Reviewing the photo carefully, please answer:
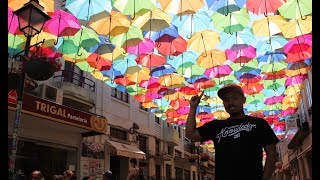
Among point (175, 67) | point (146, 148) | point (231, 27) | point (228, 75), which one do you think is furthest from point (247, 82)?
point (146, 148)

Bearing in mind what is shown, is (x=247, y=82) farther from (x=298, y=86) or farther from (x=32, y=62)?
(x=32, y=62)

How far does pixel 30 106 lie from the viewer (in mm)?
13148

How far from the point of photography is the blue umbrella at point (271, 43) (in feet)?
37.4

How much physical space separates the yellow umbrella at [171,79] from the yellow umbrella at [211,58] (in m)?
1.68

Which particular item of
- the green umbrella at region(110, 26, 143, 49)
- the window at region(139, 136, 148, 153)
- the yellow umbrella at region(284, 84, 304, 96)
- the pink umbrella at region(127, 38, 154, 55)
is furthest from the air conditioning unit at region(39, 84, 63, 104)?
the yellow umbrella at region(284, 84, 304, 96)

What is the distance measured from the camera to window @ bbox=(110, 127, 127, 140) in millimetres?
21797

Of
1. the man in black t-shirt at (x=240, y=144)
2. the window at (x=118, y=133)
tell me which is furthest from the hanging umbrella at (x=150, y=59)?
the window at (x=118, y=133)

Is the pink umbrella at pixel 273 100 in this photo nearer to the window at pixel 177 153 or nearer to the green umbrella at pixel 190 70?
the green umbrella at pixel 190 70

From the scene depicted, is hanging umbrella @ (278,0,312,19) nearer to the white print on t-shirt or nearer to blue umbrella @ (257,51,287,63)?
blue umbrella @ (257,51,287,63)

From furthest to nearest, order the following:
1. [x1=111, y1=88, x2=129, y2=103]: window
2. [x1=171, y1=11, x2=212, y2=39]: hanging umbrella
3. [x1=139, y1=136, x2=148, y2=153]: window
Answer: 1. [x1=139, y1=136, x2=148, y2=153]: window
2. [x1=111, y1=88, x2=129, y2=103]: window
3. [x1=171, y1=11, x2=212, y2=39]: hanging umbrella

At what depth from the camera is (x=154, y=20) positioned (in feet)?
32.4

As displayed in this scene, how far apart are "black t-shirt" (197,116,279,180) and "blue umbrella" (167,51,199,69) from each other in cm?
961

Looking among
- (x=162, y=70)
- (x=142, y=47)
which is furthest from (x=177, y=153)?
(x=142, y=47)

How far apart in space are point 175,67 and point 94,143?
834cm
